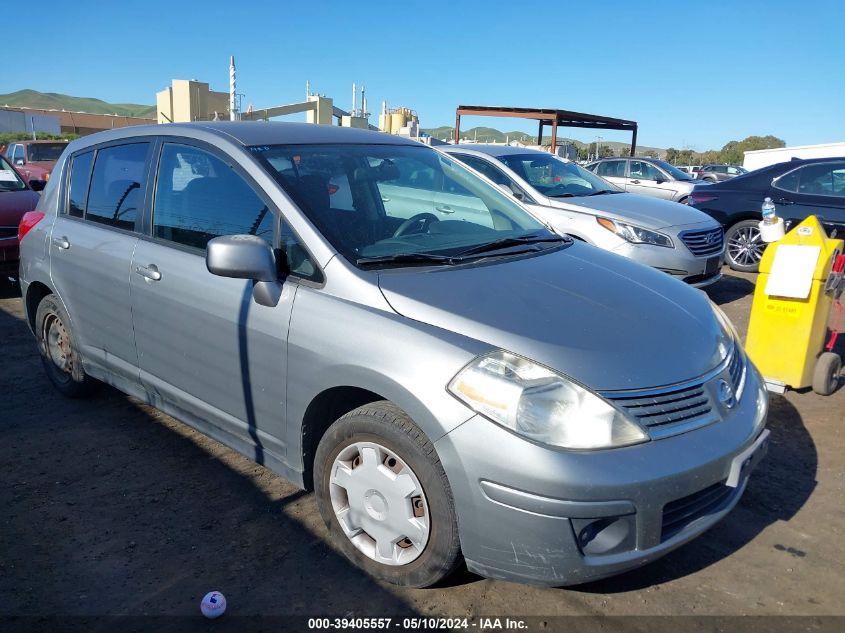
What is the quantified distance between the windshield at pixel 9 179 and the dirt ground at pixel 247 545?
5.97 m

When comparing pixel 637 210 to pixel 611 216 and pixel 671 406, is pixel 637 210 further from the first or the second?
pixel 671 406

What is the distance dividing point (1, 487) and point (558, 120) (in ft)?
65.8

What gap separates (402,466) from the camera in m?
2.51

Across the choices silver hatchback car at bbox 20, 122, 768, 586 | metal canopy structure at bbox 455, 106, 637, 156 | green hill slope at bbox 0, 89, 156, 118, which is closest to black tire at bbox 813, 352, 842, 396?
silver hatchback car at bbox 20, 122, 768, 586

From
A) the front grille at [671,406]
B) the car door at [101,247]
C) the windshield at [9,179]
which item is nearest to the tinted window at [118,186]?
the car door at [101,247]

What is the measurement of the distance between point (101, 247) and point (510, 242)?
236 centimetres

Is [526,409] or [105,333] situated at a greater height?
[526,409]

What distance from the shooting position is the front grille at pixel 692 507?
92.8 inches

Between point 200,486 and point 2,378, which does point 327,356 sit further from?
point 2,378

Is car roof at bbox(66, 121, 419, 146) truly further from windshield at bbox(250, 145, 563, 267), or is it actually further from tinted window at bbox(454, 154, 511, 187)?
tinted window at bbox(454, 154, 511, 187)

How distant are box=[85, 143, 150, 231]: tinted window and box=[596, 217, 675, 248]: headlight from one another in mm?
4804

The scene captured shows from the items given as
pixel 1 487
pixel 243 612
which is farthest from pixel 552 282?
pixel 1 487

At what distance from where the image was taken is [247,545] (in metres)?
2.97

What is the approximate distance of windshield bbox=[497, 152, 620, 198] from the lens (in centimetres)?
790
